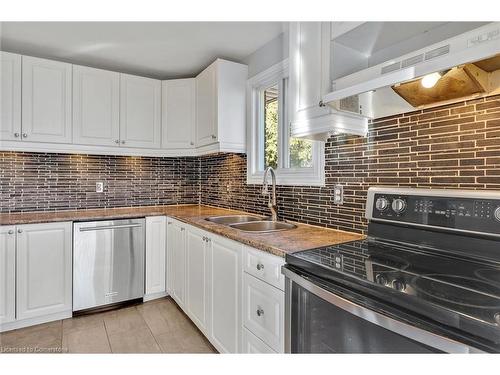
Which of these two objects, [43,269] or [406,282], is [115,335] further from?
[406,282]

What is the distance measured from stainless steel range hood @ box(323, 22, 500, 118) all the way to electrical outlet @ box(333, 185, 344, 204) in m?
0.46

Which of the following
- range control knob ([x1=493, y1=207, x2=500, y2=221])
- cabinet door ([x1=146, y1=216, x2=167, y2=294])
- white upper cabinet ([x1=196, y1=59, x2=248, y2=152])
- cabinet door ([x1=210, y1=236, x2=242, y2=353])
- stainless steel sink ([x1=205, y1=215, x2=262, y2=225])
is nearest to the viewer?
range control knob ([x1=493, y1=207, x2=500, y2=221])

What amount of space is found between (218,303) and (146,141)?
1849 millimetres

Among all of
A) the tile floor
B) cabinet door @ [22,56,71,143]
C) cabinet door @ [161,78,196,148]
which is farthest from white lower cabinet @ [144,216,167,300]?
cabinet door @ [22,56,71,143]

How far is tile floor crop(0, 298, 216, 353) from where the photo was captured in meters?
2.00

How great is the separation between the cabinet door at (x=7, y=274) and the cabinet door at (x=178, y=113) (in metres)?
1.48

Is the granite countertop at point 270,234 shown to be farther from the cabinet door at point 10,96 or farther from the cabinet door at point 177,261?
the cabinet door at point 10,96

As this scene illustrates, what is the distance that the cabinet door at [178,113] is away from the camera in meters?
3.00

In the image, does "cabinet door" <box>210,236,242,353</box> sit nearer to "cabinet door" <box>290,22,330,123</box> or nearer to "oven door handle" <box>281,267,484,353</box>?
"oven door handle" <box>281,267,484,353</box>

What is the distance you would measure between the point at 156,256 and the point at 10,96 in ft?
5.85

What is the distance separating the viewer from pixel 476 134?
4.00 ft

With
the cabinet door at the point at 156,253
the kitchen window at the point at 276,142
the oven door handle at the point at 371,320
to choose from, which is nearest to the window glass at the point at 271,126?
the kitchen window at the point at 276,142

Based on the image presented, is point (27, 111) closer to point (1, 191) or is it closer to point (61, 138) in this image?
point (61, 138)

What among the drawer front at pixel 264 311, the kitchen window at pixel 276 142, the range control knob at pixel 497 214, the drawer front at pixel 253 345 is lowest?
the drawer front at pixel 253 345
